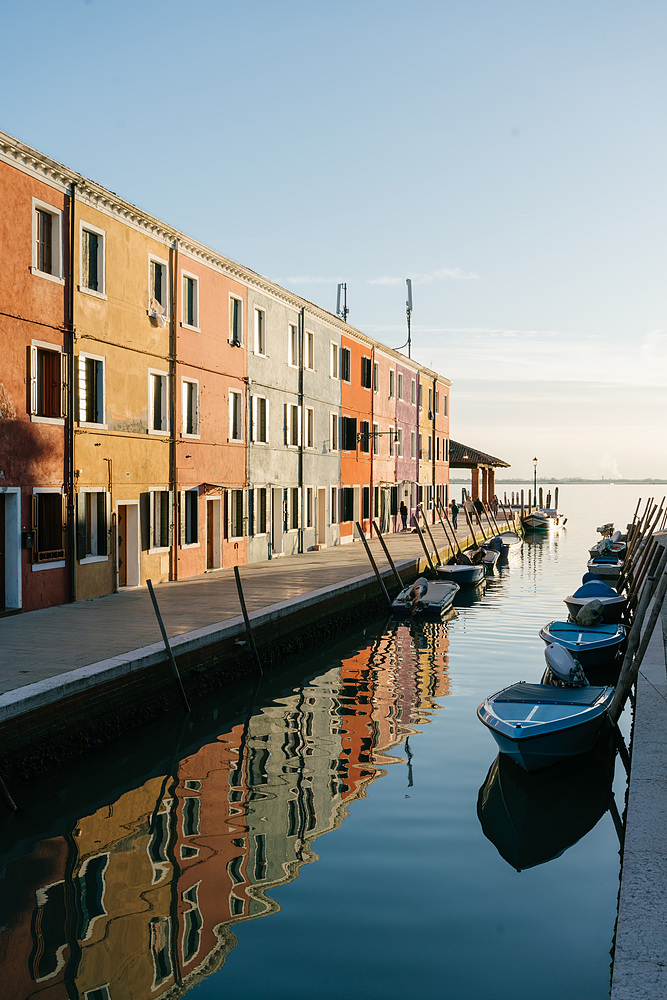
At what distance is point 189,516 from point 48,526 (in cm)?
621

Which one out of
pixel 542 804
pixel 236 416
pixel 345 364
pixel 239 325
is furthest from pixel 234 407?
pixel 542 804

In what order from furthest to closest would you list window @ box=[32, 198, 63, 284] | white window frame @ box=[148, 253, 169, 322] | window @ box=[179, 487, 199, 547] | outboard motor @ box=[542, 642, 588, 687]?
window @ box=[179, 487, 199, 547]
white window frame @ box=[148, 253, 169, 322]
window @ box=[32, 198, 63, 284]
outboard motor @ box=[542, 642, 588, 687]

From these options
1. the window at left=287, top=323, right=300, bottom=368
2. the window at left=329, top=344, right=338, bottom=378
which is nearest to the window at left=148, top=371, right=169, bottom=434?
the window at left=287, top=323, right=300, bottom=368

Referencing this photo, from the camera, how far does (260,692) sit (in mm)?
14953

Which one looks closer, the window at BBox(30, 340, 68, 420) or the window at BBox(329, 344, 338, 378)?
the window at BBox(30, 340, 68, 420)

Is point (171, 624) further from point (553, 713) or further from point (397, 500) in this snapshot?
point (397, 500)

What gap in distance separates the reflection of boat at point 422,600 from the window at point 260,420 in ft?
23.6

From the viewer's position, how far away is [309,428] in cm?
3206

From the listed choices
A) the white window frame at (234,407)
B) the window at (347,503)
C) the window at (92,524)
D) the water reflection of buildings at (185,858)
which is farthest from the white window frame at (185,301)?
the window at (347,503)

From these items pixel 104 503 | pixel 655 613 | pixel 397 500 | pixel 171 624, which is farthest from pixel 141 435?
pixel 397 500

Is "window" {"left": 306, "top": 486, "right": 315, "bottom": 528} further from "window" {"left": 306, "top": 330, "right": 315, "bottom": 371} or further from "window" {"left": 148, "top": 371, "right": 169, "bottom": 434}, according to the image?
"window" {"left": 148, "top": 371, "right": 169, "bottom": 434}

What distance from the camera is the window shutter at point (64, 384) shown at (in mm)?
17344

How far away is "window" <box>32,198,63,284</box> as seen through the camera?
1680 centimetres

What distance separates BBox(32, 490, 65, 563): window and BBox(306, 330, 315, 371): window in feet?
52.1
